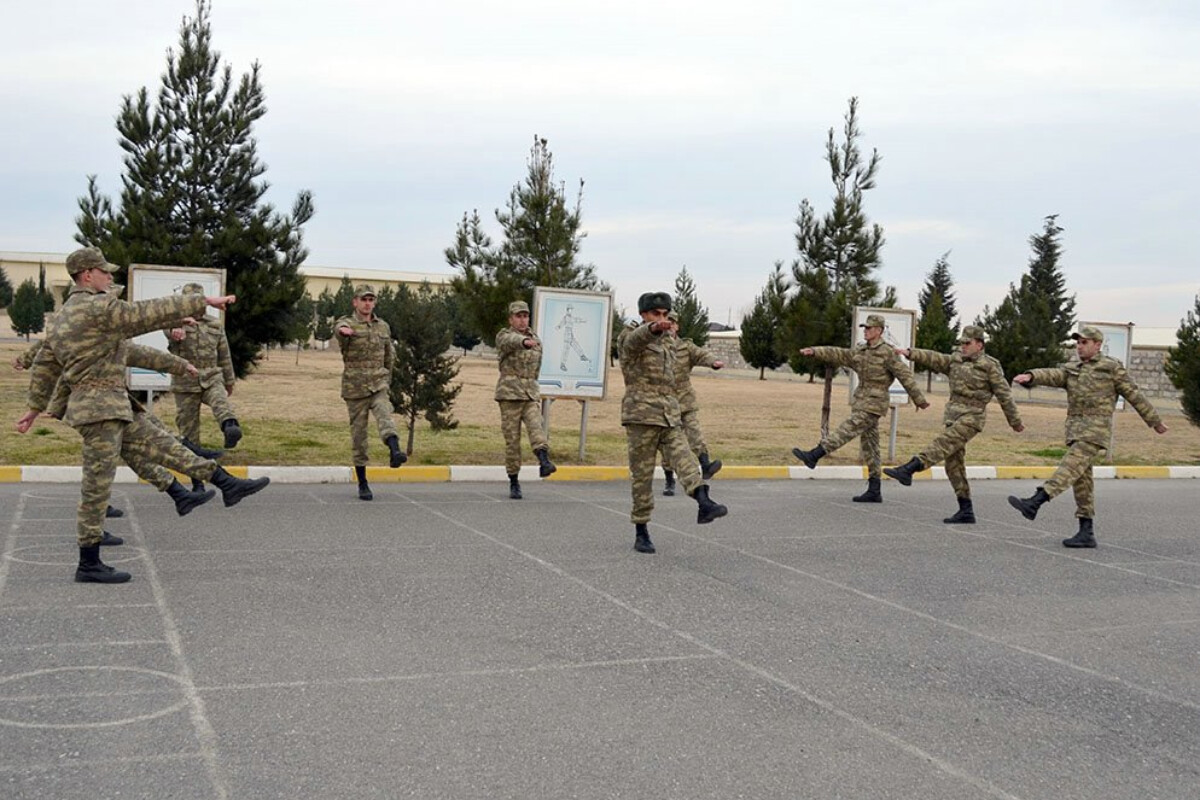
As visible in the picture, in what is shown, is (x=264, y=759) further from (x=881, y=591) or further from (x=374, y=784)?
(x=881, y=591)

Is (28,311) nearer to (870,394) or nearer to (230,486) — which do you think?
(870,394)

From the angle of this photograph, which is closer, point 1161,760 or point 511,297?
point 1161,760

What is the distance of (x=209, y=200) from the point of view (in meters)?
17.2

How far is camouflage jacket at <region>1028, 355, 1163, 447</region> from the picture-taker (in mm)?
9992

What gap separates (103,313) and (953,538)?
7137mm

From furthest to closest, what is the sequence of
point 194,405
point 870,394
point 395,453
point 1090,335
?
point 870,394
point 194,405
point 395,453
point 1090,335

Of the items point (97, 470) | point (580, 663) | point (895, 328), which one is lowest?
point (580, 663)

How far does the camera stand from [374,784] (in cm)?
400

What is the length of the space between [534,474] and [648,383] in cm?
534

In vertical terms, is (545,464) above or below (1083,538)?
above

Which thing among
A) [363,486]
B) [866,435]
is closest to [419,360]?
[363,486]

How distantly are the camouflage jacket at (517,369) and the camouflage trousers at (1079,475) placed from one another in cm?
521

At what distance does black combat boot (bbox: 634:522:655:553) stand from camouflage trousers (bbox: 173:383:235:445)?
466 cm

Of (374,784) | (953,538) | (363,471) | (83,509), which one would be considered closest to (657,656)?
(374,784)
